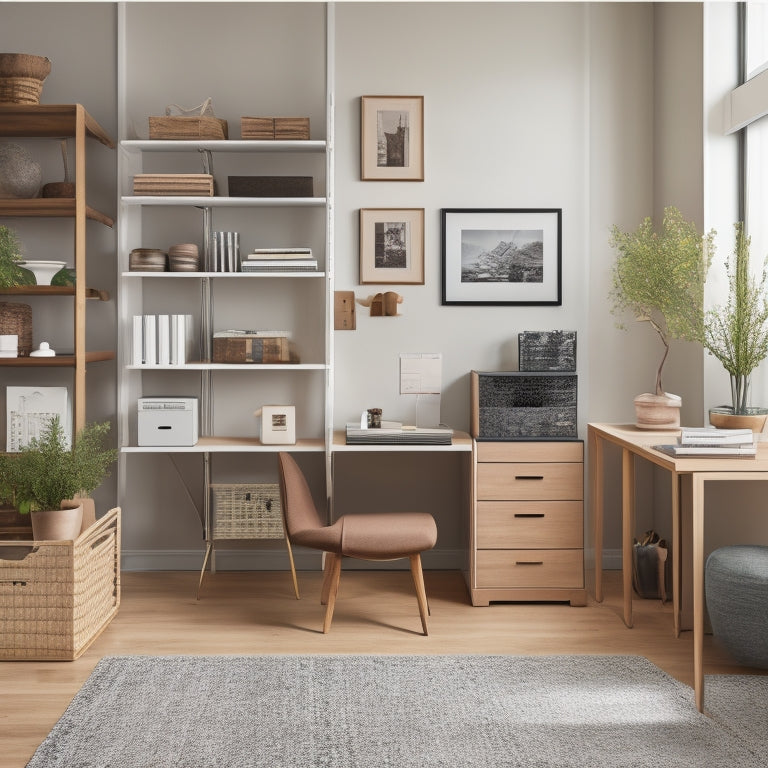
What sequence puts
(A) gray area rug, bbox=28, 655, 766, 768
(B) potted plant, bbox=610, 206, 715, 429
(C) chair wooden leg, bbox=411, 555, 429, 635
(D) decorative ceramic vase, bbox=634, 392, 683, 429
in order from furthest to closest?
1. (D) decorative ceramic vase, bbox=634, 392, 683, 429
2. (B) potted plant, bbox=610, 206, 715, 429
3. (C) chair wooden leg, bbox=411, 555, 429, 635
4. (A) gray area rug, bbox=28, 655, 766, 768

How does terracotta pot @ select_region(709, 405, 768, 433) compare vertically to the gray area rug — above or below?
above

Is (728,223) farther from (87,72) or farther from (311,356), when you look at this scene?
(87,72)

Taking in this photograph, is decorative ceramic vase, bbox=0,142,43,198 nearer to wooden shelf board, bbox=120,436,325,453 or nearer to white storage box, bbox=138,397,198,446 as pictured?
white storage box, bbox=138,397,198,446

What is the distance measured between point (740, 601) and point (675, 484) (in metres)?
0.46

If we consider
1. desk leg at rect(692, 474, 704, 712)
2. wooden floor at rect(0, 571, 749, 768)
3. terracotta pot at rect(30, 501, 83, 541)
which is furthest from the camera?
terracotta pot at rect(30, 501, 83, 541)

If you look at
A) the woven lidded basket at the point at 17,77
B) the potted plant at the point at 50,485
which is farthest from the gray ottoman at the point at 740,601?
the woven lidded basket at the point at 17,77

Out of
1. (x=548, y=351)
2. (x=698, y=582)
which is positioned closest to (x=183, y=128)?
(x=548, y=351)

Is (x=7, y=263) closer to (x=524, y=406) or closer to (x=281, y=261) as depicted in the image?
(x=281, y=261)

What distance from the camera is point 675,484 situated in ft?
9.12

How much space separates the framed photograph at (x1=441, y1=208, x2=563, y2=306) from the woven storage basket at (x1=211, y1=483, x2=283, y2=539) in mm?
1331

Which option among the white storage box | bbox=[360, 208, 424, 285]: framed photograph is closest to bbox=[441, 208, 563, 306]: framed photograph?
bbox=[360, 208, 424, 285]: framed photograph

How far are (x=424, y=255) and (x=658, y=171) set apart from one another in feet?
4.13

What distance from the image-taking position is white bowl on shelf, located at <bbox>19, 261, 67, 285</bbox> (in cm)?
365

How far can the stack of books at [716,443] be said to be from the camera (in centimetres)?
268
